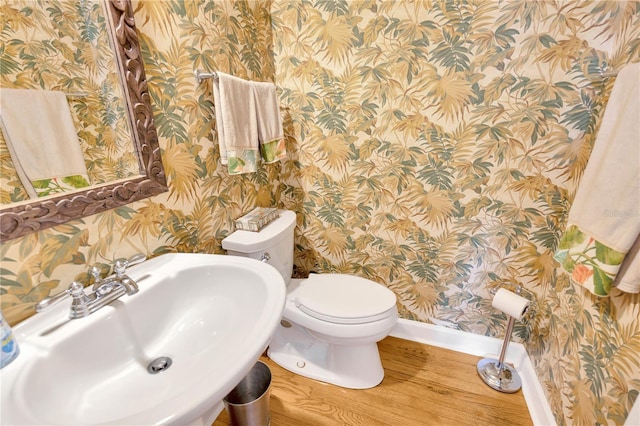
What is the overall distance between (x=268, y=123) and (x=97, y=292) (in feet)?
3.22

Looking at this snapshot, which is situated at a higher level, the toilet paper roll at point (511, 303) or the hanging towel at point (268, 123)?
the hanging towel at point (268, 123)

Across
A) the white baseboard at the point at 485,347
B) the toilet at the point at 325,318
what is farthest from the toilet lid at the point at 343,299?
the white baseboard at the point at 485,347

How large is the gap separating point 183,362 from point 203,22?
1199 millimetres

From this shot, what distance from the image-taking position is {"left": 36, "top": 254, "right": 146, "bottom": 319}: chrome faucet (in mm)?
691

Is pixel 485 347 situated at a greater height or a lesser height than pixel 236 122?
lesser

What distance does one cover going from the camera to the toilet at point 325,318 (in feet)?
4.16

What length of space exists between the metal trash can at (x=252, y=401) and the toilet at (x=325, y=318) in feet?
0.90

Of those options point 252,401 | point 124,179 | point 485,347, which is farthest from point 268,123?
A: point 485,347

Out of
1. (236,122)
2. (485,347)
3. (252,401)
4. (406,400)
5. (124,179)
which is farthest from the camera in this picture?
(485,347)

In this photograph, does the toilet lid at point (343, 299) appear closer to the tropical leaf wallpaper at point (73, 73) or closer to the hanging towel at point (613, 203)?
the hanging towel at point (613, 203)

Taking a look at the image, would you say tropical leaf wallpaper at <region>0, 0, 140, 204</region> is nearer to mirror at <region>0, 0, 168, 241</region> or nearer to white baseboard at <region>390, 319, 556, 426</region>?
mirror at <region>0, 0, 168, 241</region>

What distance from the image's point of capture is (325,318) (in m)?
1.29

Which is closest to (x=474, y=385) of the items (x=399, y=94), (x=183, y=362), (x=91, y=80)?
(x=183, y=362)

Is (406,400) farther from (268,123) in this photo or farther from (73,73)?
A: (73,73)
